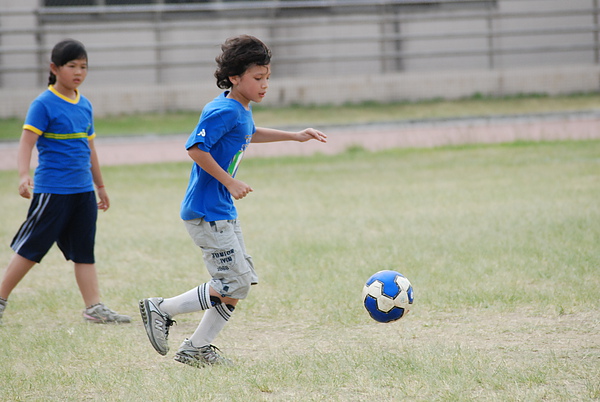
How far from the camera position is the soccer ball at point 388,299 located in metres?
4.15

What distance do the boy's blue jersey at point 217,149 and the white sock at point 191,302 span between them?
1.33 ft

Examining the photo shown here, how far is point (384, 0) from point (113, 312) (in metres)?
15.4


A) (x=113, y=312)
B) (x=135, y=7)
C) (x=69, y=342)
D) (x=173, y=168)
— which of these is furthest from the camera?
(x=135, y=7)

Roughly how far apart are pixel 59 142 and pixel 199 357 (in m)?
1.84

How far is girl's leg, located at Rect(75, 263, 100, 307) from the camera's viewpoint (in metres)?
4.95

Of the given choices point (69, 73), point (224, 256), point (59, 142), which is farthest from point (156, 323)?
point (69, 73)

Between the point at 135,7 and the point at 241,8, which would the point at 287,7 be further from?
the point at 135,7

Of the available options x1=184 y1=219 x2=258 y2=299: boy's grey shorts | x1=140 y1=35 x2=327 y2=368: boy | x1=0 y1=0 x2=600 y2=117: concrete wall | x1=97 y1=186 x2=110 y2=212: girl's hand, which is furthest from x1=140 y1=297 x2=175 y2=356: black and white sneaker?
x1=0 y1=0 x2=600 y2=117: concrete wall

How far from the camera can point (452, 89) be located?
59.7 feet

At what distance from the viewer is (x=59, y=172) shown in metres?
4.82

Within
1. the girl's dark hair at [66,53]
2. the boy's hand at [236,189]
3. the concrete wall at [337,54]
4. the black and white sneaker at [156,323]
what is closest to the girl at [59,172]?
the girl's dark hair at [66,53]

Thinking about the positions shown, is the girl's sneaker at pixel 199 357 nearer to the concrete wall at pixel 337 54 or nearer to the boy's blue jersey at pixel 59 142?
the boy's blue jersey at pixel 59 142

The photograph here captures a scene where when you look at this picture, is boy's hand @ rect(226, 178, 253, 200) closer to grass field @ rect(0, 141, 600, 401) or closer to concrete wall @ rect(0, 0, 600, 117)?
grass field @ rect(0, 141, 600, 401)

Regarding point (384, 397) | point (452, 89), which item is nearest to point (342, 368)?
point (384, 397)
